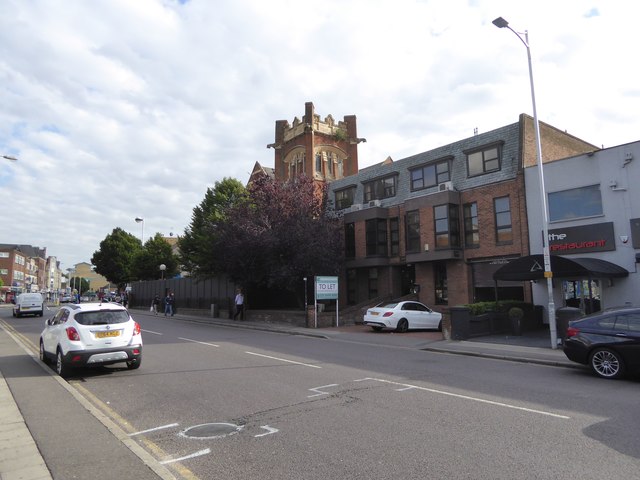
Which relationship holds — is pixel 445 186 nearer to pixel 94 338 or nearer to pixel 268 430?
pixel 94 338

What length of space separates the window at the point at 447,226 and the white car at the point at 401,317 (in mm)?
5031

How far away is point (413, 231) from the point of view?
89.0ft

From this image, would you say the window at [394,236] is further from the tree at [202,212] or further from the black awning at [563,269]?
the tree at [202,212]

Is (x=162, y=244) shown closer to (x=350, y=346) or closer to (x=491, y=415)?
(x=350, y=346)

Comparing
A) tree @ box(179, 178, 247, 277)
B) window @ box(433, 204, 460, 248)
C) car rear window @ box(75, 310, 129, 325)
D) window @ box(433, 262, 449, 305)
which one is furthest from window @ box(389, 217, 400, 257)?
car rear window @ box(75, 310, 129, 325)

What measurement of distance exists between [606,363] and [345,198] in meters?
24.6

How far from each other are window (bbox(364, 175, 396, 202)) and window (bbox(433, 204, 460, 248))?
5.02 meters

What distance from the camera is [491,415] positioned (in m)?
6.58

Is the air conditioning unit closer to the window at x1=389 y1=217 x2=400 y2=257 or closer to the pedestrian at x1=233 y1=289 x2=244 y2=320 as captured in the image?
the window at x1=389 y1=217 x2=400 y2=257

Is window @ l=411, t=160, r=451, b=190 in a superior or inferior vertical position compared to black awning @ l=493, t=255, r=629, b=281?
superior

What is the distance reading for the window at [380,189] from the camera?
30.1 metres

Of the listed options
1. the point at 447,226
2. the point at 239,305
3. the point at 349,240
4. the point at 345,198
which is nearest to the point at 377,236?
the point at 349,240

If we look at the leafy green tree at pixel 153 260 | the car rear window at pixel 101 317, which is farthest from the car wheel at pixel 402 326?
the leafy green tree at pixel 153 260

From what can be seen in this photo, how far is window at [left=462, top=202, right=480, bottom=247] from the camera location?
2453 cm
